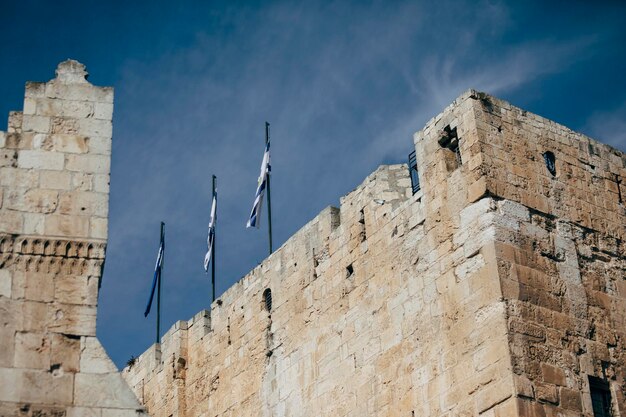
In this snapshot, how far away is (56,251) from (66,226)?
0.89 ft

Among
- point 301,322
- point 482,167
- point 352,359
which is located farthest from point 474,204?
point 301,322

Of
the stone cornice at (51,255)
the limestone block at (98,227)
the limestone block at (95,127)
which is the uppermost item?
the limestone block at (95,127)

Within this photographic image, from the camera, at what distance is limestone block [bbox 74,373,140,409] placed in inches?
442

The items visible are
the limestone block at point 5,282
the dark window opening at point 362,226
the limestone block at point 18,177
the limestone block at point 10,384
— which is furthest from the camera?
the dark window opening at point 362,226

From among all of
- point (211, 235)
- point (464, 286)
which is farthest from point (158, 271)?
point (464, 286)

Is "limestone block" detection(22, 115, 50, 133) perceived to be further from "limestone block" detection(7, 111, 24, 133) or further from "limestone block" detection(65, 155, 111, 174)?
"limestone block" detection(65, 155, 111, 174)

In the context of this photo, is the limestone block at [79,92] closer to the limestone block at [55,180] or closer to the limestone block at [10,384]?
the limestone block at [55,180]

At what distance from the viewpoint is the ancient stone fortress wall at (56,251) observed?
11219mm

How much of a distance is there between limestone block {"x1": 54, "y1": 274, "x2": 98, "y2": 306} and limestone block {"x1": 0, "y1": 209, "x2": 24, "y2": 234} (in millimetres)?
622

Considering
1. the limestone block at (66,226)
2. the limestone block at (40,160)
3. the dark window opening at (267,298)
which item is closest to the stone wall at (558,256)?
the limestone block at (66,226)

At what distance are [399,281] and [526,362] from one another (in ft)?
9.27

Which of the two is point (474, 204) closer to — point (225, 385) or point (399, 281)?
point (399, 281)

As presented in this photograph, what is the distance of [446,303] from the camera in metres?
16.0

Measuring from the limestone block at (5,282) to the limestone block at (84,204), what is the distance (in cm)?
80
